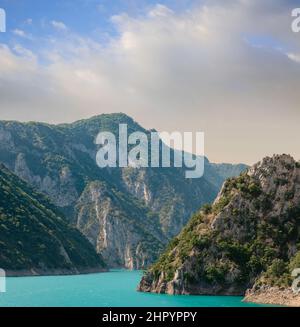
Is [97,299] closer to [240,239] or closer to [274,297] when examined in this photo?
[274,297]

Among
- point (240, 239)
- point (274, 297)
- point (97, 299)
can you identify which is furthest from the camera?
point (240, 239)

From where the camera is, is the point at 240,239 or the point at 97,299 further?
the point at 240,239

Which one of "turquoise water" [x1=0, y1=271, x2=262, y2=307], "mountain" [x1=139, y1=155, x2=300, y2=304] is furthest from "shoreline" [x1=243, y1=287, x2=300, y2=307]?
"mountain" [x1=139, y1=155, x2=300, y2=304]

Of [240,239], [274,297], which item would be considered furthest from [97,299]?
[240,239]

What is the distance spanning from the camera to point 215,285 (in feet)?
402

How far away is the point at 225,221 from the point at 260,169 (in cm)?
1211

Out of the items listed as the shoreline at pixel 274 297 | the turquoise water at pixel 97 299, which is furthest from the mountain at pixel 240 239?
the shoreline at pixel 274 297

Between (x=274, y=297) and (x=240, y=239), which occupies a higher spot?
(x=240, y=239)

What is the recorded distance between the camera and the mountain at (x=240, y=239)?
122 meters

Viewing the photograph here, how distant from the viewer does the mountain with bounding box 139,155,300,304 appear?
122m

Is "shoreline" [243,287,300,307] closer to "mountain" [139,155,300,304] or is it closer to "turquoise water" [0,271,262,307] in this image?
"turquoise water" [0,271,262,307]

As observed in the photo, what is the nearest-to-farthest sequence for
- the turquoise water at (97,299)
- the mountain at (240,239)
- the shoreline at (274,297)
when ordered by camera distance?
the turquoise water at (97,299), the shoreline at (274,297), the mountain at (240,239)

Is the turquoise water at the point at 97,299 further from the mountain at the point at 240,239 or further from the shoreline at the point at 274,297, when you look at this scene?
the mountain at the point at 240,239

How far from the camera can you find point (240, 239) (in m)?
128
